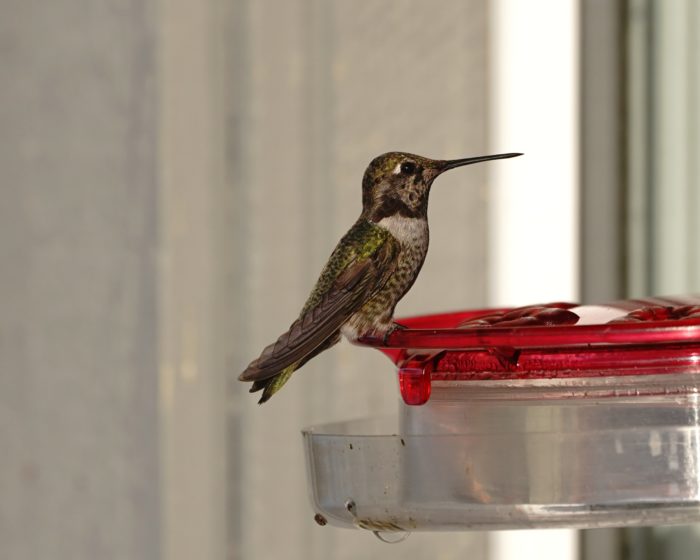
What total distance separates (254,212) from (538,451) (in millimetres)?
1414

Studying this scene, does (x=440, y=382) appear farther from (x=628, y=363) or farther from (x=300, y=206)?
(x=300, y=206)

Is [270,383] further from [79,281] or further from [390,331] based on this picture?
[79,281]

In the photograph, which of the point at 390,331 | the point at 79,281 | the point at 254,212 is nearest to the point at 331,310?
the point at 390,331

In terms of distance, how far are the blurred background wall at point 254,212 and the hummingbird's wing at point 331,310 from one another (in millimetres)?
945

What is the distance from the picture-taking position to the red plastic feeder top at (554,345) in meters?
0.79

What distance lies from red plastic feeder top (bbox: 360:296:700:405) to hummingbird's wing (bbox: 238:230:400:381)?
0.12ft

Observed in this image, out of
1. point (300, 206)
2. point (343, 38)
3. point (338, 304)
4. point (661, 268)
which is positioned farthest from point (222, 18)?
point (338, 304)

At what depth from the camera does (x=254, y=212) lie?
7.32ft

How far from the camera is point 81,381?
7.78ft

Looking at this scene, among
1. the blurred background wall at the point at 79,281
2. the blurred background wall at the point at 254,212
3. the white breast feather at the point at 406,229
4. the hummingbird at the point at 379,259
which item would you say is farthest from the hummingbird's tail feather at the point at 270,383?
the blurred background wall at the point at 79,281

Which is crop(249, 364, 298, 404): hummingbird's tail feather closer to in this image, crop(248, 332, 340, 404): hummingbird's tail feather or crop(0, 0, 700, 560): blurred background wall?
crop(248, 332, 340, 404): hummingbird's tail feather

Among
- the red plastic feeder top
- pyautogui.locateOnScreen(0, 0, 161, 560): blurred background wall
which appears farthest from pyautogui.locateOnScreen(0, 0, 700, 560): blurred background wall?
the red plastic feeder top

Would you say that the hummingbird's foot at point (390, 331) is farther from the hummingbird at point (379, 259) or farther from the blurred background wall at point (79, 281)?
the blurred background wall at point (79, 281)

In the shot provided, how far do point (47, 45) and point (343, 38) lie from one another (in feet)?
2.24
